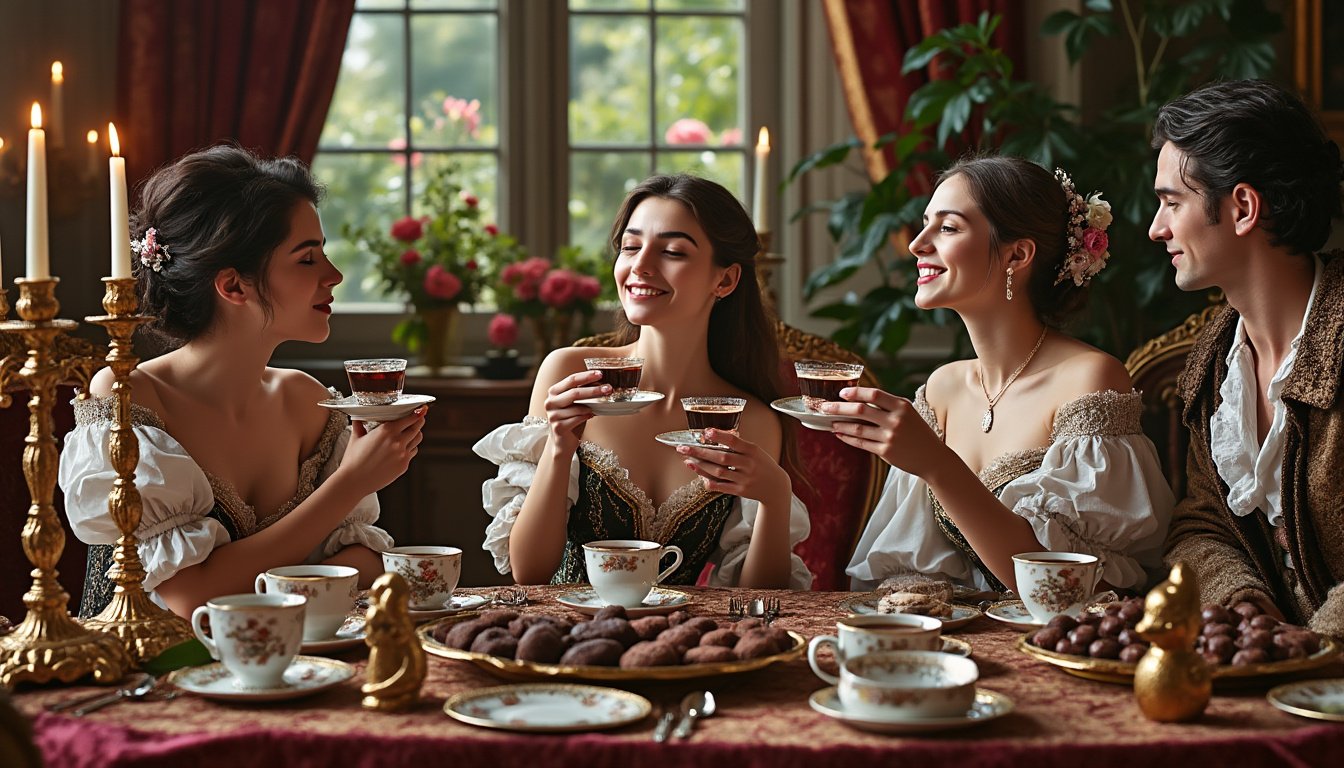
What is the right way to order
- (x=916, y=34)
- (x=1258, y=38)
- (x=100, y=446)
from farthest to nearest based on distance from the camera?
1. (x=916, y=34)
2. (x=1258, y=38)
3. (x=100, y=446)

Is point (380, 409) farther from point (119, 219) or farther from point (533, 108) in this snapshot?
point (533, 108)

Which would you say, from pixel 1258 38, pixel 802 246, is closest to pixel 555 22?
pixel 802 246

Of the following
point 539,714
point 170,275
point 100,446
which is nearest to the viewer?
point 539,714

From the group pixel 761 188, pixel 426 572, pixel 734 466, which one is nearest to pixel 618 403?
pixel 734 466

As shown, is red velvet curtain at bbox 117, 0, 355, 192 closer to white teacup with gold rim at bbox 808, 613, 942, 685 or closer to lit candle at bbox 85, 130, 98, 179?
lit candle at bbox 85, 130, 98, 179

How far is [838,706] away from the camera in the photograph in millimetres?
1457

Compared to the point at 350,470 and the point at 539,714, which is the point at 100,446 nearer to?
the point at 350,470

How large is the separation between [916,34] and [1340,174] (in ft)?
7.93

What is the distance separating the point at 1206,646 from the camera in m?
1.59

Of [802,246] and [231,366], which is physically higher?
[802,246]

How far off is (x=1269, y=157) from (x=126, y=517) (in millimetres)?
1891

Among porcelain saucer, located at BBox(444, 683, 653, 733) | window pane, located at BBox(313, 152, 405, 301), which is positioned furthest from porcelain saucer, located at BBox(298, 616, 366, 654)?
window pane, located at BBox(313, 152, 405, 301)

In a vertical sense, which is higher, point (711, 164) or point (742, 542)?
point (711, 164)

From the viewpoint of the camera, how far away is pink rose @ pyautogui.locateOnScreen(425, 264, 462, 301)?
4.39 m
